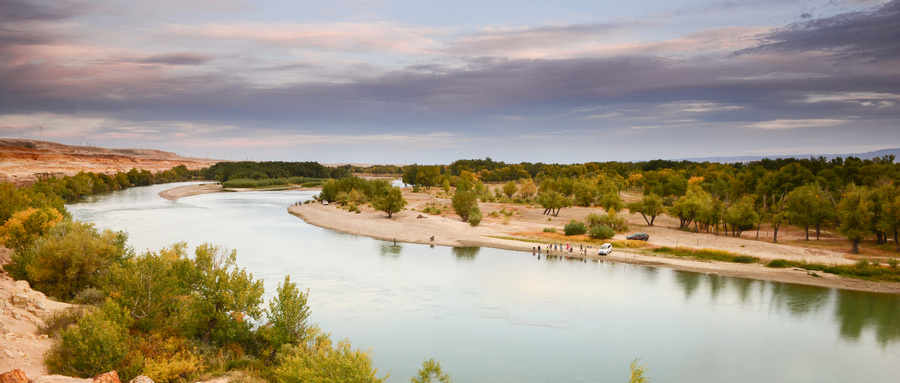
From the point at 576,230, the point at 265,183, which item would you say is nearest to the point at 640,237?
the point at 576,230

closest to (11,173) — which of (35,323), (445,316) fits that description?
(35,323)

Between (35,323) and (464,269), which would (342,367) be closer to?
(35,323)

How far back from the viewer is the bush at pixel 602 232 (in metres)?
63.4

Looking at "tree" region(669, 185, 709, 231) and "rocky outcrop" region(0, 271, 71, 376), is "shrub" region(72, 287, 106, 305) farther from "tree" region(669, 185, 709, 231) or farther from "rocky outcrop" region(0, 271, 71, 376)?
"tree" region(669, 185, 709, 231)

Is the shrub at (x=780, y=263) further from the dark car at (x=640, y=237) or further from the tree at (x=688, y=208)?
the tree at (x=688, y=208)

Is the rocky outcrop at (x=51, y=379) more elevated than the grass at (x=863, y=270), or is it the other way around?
the grass at (x=863, y=270)

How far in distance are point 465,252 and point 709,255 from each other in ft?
87.4

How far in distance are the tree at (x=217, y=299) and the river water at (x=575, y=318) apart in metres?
7.15

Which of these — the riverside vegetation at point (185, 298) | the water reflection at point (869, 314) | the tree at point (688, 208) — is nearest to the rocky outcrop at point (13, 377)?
the riverside vegetation at point (185, 298)

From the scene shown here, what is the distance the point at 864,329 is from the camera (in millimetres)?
33219

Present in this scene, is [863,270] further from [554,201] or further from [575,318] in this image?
[554,201]

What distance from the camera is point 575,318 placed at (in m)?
34.8

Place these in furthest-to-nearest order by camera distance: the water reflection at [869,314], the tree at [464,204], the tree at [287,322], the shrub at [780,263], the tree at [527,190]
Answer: the tree at [527,190] < the tree at [464,204] < the shrub at [780,263] < the water reflection at [869,314] < the tree at [287,322]

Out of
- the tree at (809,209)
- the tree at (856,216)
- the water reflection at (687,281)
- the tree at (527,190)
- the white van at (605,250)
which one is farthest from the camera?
the tree at (527,190)
